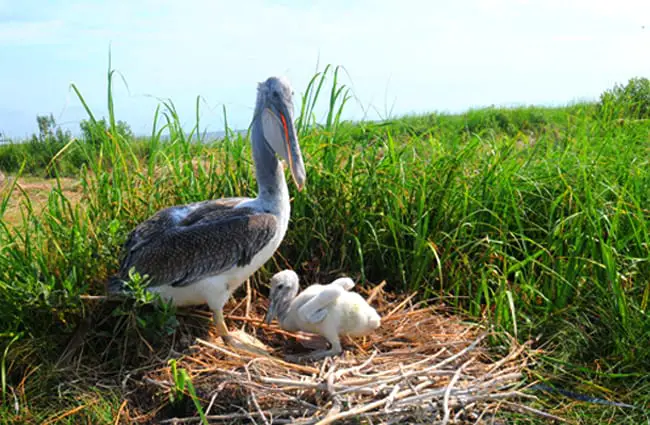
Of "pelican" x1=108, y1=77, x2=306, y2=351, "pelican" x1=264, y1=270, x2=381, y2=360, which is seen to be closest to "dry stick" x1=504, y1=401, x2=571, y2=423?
"pelican" x1=264, y1=270, x2=381, y2=360

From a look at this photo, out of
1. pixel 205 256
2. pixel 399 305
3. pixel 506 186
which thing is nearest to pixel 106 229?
pixel 205 256

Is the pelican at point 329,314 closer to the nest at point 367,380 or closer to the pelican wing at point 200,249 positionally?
the nest at point 367,380

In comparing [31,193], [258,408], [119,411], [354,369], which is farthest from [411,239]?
[31,193]

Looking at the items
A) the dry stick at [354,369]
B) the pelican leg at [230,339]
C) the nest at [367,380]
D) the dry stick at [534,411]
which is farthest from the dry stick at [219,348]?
the dry stick at [534,411]

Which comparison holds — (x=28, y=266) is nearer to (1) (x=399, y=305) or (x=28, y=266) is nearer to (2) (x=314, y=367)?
(2) (x=314, y=367)

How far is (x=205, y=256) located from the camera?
3967 mm

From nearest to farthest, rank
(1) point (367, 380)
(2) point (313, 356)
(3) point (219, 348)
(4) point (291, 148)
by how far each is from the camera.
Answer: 1. (1) point (367, 380)
2. (3) point (219, 348)
3. (2) point (313, 356)
4. (4) point (291, 148)

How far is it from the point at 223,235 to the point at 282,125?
2.80 feet

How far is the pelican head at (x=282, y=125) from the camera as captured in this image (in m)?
4.10

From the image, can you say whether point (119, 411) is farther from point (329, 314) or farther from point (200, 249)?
point (329, 314)

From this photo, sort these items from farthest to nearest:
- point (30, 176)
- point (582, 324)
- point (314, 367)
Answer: point (30, 176)
point (582, 324)
point (314, 367)

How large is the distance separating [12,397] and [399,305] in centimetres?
263

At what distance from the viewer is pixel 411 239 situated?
16.0ft

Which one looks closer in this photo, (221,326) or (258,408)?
(258,408)
